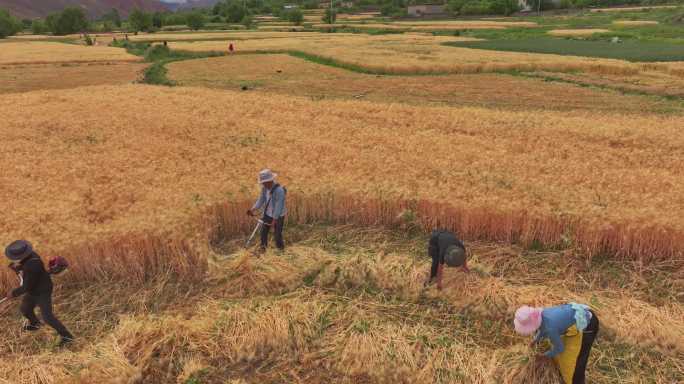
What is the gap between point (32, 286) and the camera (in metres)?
6.56

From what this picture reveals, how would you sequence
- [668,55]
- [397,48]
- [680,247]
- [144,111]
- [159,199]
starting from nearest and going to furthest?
[680,247] < [159,199] < [144,111] < [668,55] < [397,48]

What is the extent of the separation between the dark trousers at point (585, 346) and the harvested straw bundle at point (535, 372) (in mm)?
287

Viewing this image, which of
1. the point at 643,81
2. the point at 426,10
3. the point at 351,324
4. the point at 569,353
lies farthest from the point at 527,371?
the point at 426,10

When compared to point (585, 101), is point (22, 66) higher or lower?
higher

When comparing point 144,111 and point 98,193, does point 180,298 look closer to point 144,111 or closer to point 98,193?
point 98,193

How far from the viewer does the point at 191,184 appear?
38.4ft

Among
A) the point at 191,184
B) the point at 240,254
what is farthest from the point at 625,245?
the point at 191,184

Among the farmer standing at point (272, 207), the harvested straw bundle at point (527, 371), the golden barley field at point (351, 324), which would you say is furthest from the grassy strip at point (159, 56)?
the harvested straw bundle at point (527, 371)

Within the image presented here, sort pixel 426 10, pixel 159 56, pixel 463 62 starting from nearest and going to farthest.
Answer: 1. pixel 463 62
2. pixel 159 56
3. pixel 426 10

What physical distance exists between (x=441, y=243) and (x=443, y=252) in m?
0.17

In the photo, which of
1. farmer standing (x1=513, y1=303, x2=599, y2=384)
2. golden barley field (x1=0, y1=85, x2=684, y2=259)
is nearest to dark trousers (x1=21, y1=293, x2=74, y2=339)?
golden barley field (x1=0, y1=85, x2=684, y2=259)

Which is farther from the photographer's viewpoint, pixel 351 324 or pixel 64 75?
pixel 64 75

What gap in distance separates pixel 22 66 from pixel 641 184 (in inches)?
2332

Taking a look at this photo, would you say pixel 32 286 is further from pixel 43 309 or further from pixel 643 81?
pixel 643 81
